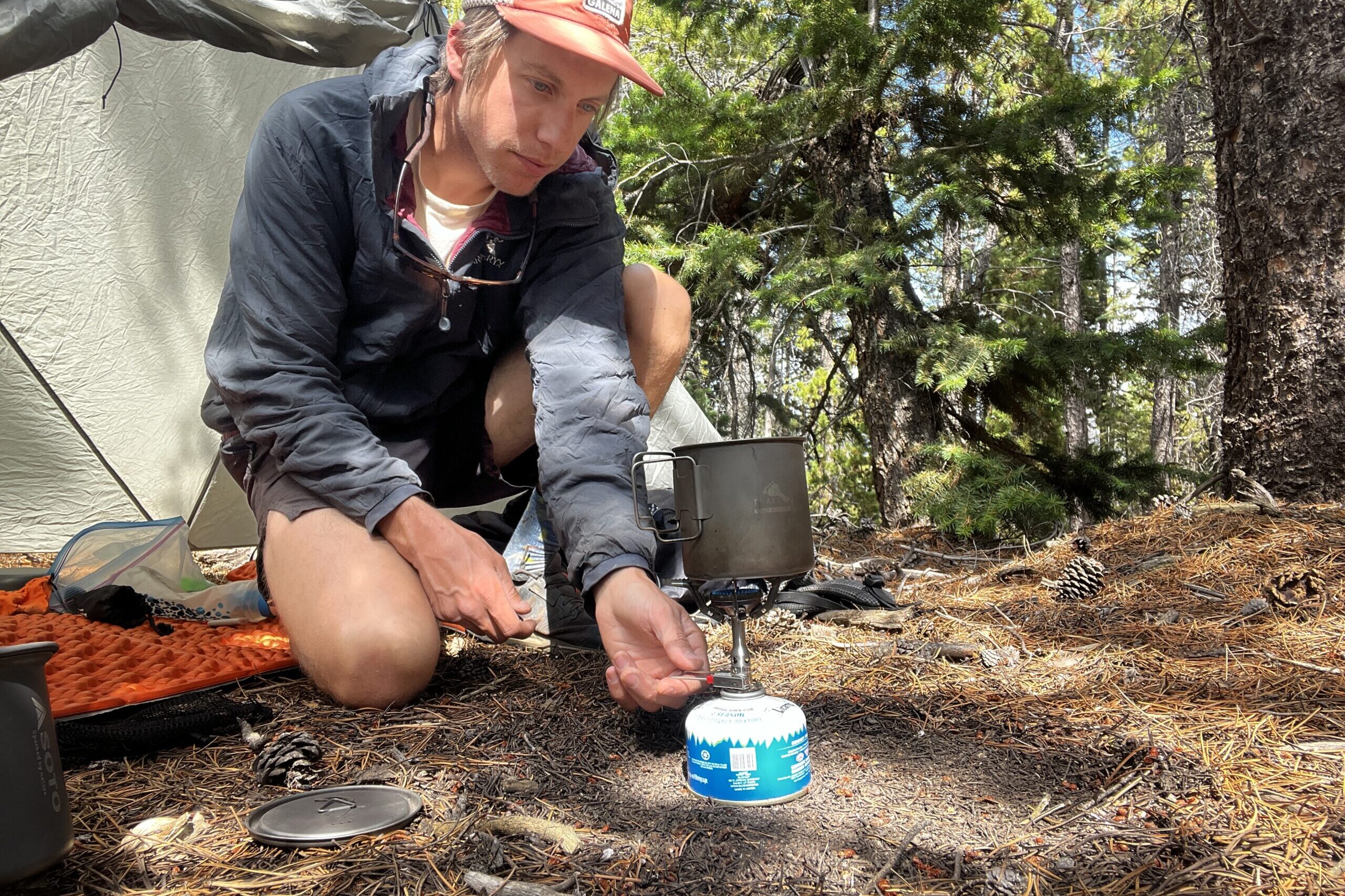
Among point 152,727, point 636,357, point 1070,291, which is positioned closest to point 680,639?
point 152,727

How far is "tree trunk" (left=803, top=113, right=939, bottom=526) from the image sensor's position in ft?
12.7

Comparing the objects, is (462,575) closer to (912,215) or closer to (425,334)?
(425,334)

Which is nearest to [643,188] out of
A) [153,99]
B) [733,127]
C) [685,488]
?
[733,127]

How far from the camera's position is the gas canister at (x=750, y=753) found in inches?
49.3

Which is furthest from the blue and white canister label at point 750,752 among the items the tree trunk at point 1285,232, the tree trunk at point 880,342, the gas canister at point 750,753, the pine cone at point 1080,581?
the tree trunk at point 880,342

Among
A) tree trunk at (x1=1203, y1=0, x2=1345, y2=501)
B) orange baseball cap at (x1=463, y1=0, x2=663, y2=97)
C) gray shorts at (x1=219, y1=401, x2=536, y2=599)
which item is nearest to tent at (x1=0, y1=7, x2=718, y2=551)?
gray shorts at (x1=219, y1=401, x2=536, y2=599)

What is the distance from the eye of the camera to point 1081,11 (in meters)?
12.0

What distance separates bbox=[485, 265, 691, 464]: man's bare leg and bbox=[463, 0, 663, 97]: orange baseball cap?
621mm

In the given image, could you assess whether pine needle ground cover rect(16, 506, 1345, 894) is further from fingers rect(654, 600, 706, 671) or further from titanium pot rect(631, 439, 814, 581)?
titanium pot rect(631, 439, 814, 581)

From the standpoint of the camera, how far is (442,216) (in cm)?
200

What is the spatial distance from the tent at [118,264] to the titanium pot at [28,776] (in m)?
2.08

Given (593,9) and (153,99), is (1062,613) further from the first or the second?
(153,99)

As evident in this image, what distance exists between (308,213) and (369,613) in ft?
2.67

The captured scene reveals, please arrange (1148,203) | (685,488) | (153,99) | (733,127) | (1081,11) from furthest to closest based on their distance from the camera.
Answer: (1081,11)
(733,127)
(1148,203)
(153,99)
(685,488)
